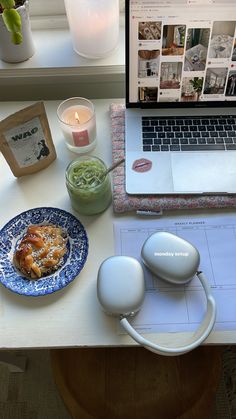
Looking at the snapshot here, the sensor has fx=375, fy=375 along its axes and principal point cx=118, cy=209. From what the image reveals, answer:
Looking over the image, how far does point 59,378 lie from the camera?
0.75m

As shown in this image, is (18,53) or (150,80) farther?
(18,53)

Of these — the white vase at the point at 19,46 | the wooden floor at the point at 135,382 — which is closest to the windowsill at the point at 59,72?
the white vase at the point at 19,46

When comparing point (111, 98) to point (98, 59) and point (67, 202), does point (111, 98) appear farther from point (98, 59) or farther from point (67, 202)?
point (67, 202)

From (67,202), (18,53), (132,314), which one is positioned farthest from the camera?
(18,53)

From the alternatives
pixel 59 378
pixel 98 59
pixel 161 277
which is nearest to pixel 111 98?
pixel 98 59

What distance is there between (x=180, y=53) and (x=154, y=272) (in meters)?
0.43

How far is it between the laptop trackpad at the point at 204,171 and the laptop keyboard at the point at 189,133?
0.02 m

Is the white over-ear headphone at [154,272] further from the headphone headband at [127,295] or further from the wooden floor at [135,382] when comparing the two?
the wooden floor at [135,382]

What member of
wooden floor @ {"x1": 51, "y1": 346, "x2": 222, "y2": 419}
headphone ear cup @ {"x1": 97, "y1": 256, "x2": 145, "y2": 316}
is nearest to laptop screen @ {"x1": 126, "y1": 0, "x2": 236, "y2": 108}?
headphone ear cup @ {"x1": 97, "y1": 256, "x2": 145, "y2": 316}

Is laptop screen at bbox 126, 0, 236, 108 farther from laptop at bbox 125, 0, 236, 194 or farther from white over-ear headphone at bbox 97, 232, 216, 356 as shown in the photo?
white over-ear headphone at bbox 97, 232, 216, 356

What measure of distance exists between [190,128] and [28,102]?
1.30 ft

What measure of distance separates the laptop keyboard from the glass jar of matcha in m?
0.13

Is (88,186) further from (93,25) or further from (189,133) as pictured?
(93,25)

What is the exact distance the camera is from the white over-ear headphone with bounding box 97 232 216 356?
55 centimetres
